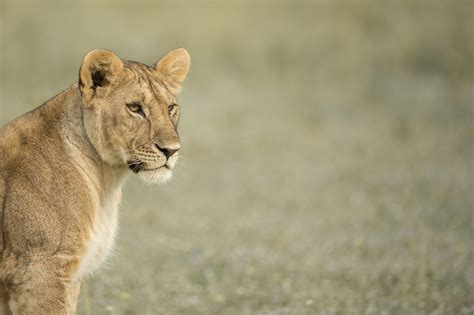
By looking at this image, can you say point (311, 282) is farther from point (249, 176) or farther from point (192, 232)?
point (249, 176)

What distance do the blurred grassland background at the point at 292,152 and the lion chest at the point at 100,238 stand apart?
180 cm

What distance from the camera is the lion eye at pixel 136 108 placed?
15.2ft

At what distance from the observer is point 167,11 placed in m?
22.7

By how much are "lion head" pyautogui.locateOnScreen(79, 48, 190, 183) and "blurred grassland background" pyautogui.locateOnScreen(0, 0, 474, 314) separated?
7.53ft

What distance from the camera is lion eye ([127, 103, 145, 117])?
15.2ft

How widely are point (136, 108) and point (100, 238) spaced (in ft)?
2.65

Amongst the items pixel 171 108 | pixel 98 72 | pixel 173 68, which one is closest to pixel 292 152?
pixel 173 68

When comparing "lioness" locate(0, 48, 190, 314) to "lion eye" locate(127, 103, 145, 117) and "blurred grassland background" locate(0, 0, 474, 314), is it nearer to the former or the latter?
"lion eye" locate(127, 103, 145, 117)

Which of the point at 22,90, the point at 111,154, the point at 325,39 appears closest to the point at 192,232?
the point at 111,154

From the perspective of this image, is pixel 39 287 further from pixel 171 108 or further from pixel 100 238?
pixel 171 108

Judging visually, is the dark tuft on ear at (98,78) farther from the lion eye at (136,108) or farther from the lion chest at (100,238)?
the lion chest at (100,238)

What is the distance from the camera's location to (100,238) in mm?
4738

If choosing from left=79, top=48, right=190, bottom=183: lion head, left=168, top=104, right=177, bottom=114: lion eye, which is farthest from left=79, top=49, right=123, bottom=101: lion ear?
left=168, top=104, right=177, bottom=114: lion eye

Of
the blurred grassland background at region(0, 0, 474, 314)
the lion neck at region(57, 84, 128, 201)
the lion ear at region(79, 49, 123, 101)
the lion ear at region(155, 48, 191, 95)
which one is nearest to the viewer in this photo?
the lion ear at region(79, 49, 123, 101)
